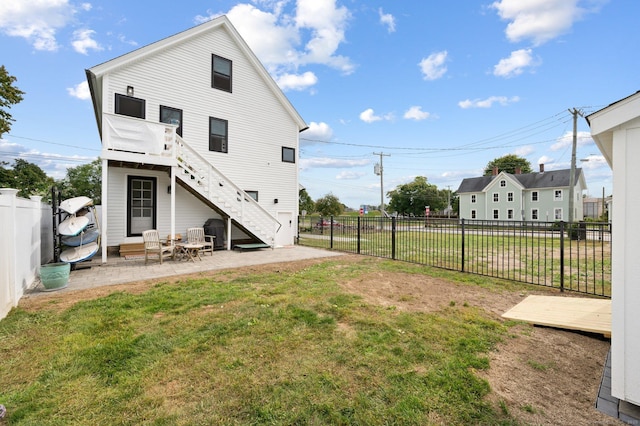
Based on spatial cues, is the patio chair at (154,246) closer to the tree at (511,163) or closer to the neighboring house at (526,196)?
the neighboring house at (526,196)

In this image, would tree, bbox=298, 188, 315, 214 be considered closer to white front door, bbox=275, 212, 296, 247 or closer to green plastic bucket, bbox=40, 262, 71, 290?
white front door, bbox=275, 212, 296, 247

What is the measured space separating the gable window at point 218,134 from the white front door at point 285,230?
14.0 ft

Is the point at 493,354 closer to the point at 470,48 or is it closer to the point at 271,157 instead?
the point at 271,157

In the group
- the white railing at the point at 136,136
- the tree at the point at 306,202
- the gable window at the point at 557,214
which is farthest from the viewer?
the tree at the point at 306,202

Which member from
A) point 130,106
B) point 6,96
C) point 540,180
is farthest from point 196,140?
point 540,180

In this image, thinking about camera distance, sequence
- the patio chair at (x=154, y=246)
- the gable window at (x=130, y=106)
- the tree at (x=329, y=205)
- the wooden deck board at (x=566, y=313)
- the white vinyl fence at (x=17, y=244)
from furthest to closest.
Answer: the tree at (x=329, y=205) → the gable window at (x=130, y=106) → the patio chair at (x=154, y=246) → the white vinyl fence at (x=17, y=244) → the wooden deck board at (x=566, y=313)

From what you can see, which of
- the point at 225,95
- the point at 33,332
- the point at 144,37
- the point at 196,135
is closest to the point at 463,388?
the point at 33,332

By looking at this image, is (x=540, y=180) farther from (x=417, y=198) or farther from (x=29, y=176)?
(x=29, y=176)

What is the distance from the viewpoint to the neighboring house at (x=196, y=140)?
31.9 ft

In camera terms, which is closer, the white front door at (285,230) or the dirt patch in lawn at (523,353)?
the dirt patch in lawn at (523,353)

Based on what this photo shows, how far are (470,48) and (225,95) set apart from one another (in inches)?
Result: 446

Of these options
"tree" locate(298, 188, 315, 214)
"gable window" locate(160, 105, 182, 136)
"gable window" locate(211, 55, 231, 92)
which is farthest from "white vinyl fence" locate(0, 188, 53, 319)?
"tree" locate(298, 188, 315, 214)

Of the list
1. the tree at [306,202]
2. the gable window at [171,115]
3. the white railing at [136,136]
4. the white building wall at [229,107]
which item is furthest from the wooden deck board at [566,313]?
the tree at [306,202]

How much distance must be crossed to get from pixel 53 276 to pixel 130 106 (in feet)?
23.9
